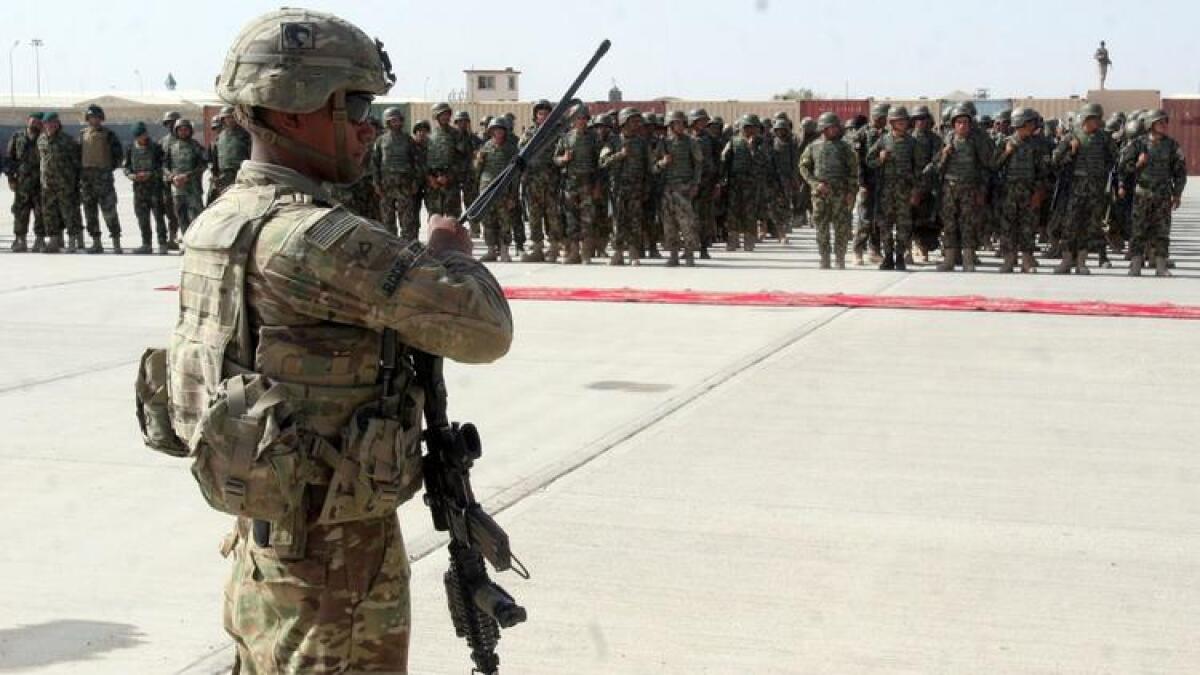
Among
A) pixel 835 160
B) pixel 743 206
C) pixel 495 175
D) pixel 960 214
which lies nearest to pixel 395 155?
pixel 495 175

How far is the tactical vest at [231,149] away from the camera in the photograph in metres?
17.6

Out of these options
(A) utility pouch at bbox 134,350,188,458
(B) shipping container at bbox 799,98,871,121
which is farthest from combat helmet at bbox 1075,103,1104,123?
(B) shipping container at bbox 799,98,871,121

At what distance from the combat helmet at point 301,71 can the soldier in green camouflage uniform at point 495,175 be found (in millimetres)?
13539

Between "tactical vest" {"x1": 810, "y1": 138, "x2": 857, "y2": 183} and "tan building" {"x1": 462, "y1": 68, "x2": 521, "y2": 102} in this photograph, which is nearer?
"tactical vest" {"x1": 810, "y1": 138, "x2": 857, "y2": 183}

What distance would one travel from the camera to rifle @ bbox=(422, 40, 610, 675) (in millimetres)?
3098

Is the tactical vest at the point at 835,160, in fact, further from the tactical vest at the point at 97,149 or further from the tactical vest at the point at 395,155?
the tactical vest at the point at 97,149

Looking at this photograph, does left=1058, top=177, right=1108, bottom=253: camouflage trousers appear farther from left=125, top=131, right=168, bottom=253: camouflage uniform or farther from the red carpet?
left=125, top=131, right=168, bottom=253: camouflage uniform

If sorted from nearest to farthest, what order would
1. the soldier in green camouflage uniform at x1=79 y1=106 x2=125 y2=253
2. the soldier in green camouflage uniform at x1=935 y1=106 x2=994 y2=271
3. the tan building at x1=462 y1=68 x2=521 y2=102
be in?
the soldier in green camouflage uniform at x1=935 y1=106 x2=994 y2=271
the soldier in green camouflage uniform at x1=79 y1=106 x2=125 y2=253
the tan building at x1=462 y1=68 x2=521 y2=102

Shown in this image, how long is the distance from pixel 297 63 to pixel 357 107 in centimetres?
15

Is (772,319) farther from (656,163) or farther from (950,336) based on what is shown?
(656,163)

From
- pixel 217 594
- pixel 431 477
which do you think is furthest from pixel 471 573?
pixel 217 594

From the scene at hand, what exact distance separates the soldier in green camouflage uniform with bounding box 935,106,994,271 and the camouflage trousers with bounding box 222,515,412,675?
1458cm

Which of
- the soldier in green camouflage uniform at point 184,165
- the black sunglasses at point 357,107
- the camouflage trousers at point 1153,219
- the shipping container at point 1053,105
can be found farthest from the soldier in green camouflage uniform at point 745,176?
the shipping container at point 1053,105

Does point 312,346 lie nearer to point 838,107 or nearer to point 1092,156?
point 1092,156
